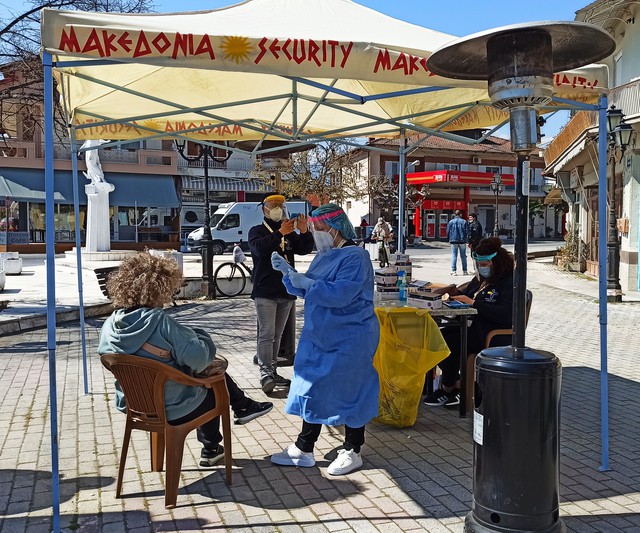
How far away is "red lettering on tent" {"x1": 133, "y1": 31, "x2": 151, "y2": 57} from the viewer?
3398 millimetres

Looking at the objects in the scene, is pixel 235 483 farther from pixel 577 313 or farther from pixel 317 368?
pixel 577 313

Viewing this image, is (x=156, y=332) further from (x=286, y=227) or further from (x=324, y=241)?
(x=286, y=227)

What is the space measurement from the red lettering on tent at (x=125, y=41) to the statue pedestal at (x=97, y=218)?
19.6 m

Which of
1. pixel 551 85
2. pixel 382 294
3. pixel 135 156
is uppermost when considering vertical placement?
pixel 135 156

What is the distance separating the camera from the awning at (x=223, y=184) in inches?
1743

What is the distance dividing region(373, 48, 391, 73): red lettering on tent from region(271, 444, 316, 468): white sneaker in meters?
2.54

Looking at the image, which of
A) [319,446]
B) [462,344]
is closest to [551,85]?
[462,344]

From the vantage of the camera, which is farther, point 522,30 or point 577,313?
point 577,313

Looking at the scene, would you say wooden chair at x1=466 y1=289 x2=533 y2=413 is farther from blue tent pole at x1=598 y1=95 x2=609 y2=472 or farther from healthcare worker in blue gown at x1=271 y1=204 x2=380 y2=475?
healthcare worker in blue gown at x1=271 y1=204 x2=380 y2=475

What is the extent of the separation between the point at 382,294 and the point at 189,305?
7.52 metres

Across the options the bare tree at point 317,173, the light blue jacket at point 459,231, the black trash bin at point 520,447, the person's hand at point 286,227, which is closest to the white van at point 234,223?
the bare tree at point 317,173

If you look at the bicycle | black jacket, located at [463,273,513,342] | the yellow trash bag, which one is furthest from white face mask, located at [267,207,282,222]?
the bicycle

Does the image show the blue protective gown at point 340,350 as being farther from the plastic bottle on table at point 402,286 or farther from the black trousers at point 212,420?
the plastic bottle on table at point 402,286

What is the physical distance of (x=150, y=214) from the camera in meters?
36.1
